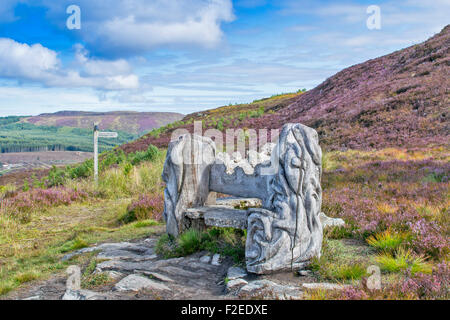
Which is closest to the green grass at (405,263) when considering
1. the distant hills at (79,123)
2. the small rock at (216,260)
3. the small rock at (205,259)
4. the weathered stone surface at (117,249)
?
the small rock at (216,260)

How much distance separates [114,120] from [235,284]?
114 m

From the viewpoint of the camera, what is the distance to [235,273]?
14.4ft

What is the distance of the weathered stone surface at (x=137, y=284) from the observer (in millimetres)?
4066

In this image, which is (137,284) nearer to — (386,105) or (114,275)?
(114,275)

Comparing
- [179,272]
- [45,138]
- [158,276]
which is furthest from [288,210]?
[45,138]

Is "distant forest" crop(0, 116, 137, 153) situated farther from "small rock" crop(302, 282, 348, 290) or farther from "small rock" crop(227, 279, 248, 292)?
"small rock" crop(302, 282, 348, 290)

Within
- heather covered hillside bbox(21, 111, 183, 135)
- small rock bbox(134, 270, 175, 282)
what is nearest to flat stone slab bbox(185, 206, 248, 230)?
small rock bbox(134, 270, 175, 282)

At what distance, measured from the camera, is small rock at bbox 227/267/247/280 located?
4.27 metres

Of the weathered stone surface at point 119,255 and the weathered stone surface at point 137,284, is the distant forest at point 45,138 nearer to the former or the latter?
the weathered stone surface at point 119,255

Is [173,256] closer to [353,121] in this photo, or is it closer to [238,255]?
[238,255]

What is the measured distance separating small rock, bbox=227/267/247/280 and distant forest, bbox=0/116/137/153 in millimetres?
53626

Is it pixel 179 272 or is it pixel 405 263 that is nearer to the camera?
pixel 405 263

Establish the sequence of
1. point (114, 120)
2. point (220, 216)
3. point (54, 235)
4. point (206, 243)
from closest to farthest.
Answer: point (220, 216) < point (206, 243) < point (54, 235) < point (114, 120)

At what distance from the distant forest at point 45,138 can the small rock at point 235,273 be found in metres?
53.6
